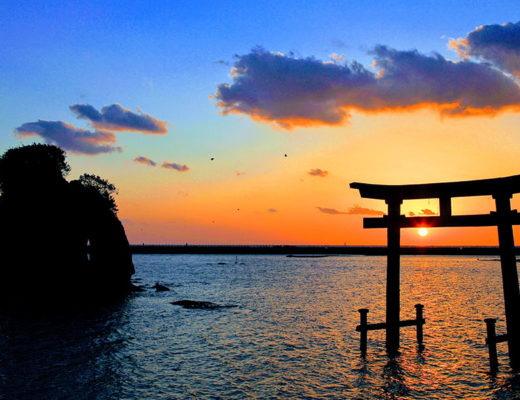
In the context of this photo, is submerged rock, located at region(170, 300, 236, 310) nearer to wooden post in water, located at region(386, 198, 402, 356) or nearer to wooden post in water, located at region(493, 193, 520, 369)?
wooden post in water, located at region(386, 198, 402, 356)

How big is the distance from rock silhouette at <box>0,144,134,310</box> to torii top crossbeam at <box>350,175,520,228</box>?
87.7ft

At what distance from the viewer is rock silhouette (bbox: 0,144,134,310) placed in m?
34.4

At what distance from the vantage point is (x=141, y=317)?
27422 millimetres

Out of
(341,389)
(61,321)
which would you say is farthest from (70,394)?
(61,321)

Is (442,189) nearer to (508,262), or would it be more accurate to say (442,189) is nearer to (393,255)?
(393,255)

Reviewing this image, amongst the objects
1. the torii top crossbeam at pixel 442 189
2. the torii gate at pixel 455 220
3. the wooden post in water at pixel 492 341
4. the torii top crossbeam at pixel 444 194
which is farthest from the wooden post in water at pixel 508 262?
the wooden post in water at pixel 492 341

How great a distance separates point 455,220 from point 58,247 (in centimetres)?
3180

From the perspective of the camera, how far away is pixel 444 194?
49.5ft

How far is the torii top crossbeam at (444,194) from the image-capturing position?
1408 cm

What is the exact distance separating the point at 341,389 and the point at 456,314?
718 inches

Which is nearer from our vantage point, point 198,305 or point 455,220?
point 455,220

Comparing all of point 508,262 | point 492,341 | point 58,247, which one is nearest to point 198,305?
point 58,247

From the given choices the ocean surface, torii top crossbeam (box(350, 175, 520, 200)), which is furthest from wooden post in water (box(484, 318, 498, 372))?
torii top crossbeam (box(350, 175, 520, 200))

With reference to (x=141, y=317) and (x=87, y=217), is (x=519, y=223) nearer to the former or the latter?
(x=141, y=317)
